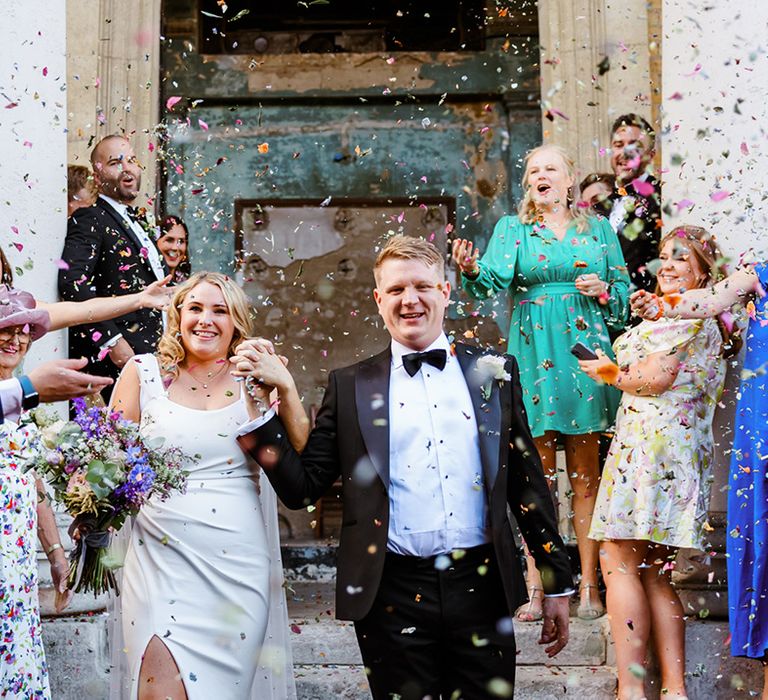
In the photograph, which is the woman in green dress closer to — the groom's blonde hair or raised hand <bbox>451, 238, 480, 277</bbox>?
raised hand <bbox>451, 238, 480, 277</bbox>

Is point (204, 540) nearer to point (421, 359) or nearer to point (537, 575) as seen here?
point (421, 359)

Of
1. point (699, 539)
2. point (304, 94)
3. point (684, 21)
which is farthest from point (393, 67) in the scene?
point (699, 539)

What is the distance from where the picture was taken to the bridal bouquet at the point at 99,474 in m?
4.00

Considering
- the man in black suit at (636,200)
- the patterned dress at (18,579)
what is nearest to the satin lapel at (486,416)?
the patterned dress at (18,579)

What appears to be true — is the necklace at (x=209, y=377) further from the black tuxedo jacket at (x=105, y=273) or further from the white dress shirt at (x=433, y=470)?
the black tuxedo jacket at (x=105, y=273)

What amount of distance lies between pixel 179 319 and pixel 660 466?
6.60ft

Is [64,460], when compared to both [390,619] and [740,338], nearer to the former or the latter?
[390,619]

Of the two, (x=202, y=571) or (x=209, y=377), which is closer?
(x=202, y=571)

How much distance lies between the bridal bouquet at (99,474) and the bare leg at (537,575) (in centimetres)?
193

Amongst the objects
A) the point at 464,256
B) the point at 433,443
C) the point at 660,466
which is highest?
the point at 464,256

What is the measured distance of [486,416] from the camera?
4.07 meters

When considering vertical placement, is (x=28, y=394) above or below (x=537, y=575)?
above

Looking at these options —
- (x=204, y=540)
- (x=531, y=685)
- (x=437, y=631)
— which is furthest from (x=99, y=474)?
(x=531, y=685)

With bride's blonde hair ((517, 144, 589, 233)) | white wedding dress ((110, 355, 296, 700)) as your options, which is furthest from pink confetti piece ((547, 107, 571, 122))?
white wedding dress ((110, 355, 296, 700))
